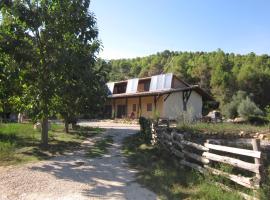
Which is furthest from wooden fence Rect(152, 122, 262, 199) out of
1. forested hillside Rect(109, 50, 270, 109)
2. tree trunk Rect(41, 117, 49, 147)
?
forested hillside Rect(109, 50, 270, 109)

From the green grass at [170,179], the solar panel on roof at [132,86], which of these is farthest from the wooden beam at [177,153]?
the solar panel on roof at [132,86]

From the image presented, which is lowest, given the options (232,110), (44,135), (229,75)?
(44,135)

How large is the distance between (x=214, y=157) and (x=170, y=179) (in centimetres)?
133

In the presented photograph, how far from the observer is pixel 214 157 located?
9.37 m

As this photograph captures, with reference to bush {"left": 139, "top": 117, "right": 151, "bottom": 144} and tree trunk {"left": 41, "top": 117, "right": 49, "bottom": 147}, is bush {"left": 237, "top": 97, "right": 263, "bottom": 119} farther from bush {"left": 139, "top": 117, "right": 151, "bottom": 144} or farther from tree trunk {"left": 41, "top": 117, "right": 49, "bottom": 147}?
tree trunk {"left": 41, "top": 117, "right": 49, "bottom": 147}

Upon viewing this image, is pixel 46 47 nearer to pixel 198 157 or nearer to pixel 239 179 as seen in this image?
pixel 198 157

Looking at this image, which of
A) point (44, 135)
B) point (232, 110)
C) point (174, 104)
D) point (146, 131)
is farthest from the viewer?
point (174, 104)

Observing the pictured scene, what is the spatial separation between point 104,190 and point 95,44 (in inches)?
367

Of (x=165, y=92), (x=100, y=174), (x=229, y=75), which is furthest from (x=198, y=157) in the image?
(x=229, y=75)

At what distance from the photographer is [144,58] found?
10712 cm

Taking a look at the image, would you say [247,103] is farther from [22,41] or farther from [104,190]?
[104,190]

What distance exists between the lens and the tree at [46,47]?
1493cm

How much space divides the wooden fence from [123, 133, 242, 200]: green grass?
30 centimetres

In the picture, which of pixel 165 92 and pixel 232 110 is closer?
pixel 165 92
